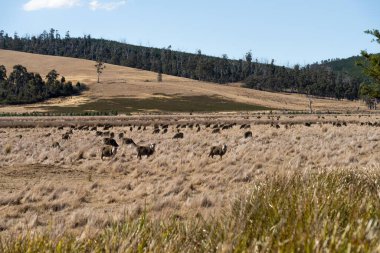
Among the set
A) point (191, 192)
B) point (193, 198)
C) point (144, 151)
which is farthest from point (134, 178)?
point (144, 151)

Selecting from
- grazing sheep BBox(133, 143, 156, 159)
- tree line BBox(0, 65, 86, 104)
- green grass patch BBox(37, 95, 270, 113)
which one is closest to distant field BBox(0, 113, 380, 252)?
grazing sheep BBox(133, 143, 156, 159)

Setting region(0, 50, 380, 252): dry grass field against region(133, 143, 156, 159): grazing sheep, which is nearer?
region(0, 50, 380, 252): dry grass field

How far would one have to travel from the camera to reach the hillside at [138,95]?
11019cm

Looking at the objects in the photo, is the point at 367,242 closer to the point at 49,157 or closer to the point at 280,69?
the point at 49,157

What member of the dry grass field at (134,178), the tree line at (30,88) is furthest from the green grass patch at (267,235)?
the tree line at (30,88)

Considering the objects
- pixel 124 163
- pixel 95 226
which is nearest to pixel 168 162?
pixel 124 163

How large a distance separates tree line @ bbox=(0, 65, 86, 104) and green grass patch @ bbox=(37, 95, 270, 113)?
47.5 feet

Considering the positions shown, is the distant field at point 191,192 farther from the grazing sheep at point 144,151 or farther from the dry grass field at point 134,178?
the grazing sheep at point 144,151

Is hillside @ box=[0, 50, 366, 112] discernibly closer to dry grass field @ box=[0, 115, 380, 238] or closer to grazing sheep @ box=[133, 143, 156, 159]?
dry grass field @ box=[0, 115, 380, 238]

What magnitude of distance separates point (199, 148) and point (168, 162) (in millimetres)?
5851

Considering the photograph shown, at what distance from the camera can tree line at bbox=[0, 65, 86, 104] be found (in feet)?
379

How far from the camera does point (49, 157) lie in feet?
70.3

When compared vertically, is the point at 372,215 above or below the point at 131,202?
above

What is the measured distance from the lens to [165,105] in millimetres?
112562
